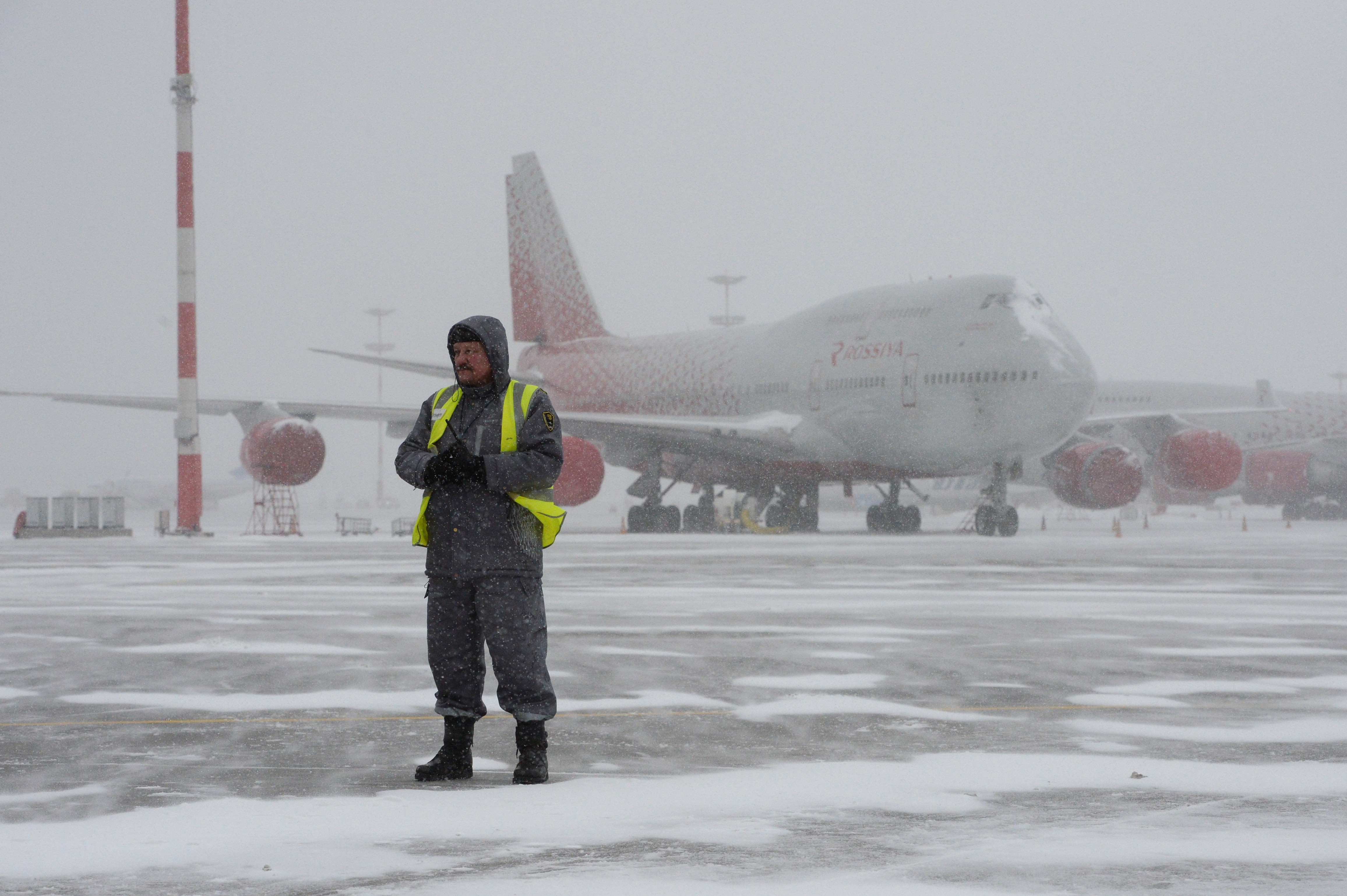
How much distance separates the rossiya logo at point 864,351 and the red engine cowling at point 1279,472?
2037cm

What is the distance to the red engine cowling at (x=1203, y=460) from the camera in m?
29.0

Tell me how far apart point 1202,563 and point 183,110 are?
78.6 feet

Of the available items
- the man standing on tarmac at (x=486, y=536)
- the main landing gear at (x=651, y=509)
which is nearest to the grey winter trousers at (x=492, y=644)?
the man standing on tarmac at (x=486, y=536)

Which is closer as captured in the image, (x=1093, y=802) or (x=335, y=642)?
(x=1093, y=802)

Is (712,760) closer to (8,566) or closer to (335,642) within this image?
(335,642)

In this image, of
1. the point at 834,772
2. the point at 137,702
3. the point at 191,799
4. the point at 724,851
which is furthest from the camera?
the point at 137,702

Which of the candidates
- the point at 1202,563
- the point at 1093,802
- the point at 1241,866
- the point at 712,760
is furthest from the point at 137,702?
the point at 1202,563

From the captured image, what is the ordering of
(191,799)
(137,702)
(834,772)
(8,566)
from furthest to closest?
(8,566), (137,702), (834,772), (191,799)

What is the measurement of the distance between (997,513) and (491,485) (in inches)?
892

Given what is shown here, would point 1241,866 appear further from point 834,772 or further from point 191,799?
point 191,799

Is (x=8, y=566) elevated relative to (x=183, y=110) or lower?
lower

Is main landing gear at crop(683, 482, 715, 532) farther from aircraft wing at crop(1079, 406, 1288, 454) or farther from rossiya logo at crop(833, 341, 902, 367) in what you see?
aircraft wing at crop(1079, 406, 1288, 454)

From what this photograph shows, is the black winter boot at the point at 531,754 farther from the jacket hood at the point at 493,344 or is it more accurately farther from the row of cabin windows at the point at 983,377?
the row of cabin windows at the point at 983,377

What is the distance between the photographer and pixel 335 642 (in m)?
8.18
